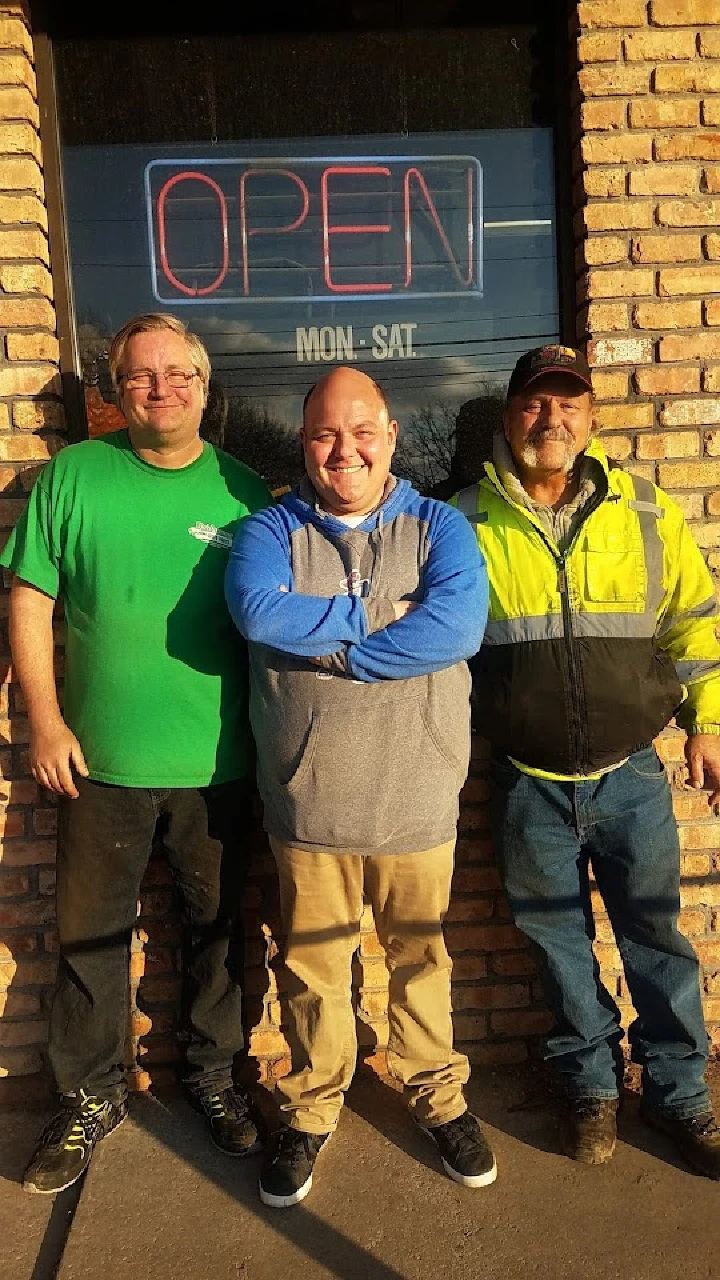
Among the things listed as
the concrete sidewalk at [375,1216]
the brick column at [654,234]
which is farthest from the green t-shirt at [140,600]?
the brick column at [654,234]

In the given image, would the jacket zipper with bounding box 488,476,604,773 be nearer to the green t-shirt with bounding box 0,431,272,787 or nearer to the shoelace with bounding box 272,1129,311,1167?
the green t-shirt with bounding box 0,431,272,787

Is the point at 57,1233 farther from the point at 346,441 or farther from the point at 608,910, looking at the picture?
the point at 346,441

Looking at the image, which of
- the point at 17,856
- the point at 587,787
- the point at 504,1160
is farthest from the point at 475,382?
the point at 504,1160

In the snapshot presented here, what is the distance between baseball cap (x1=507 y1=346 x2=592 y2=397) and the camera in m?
2.37

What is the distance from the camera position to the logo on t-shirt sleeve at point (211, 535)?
2.37m

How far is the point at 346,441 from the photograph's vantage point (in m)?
2.19

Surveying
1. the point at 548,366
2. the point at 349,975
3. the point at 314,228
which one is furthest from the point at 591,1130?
the point at 314,228

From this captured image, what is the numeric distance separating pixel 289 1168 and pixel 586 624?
1.64 metres

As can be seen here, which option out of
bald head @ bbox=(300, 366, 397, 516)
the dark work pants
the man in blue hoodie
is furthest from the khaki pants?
bald head @ bbox=(300, 366, 397, 516)

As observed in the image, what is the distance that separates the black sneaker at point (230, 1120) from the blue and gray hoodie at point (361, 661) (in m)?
0.89

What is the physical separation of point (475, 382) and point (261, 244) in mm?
819

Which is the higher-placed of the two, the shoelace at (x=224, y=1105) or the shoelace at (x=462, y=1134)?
the shoelace at (x=224, y=1105)

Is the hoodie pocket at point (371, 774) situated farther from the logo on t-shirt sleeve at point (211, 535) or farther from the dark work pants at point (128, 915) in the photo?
the logo on t-shirt sleeve at point (211, 535)

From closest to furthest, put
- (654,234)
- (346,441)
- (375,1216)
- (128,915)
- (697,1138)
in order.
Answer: (346,441)
(375,1216)
(697,1138)
(128,915)
(654,234)
